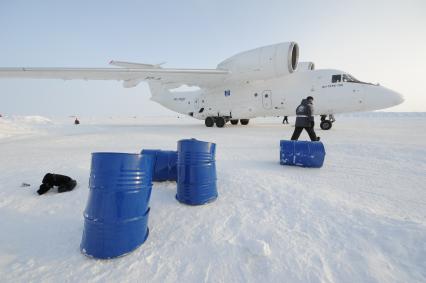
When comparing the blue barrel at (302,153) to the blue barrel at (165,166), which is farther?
the blue barrel at (302,153)

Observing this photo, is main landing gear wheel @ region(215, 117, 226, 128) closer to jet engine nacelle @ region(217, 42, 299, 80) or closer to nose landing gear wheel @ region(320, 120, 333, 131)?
jet engine nacelle @ region(217, 42, 299, 80)

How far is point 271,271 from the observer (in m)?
1.58

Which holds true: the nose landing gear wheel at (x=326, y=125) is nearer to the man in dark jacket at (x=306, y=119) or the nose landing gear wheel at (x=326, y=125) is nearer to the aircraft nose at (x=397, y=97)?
the aircraft nose at (x=397, y=97)

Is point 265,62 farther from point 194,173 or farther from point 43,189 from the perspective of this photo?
point 43,189

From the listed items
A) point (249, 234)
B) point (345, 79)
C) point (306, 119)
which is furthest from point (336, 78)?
point (249, 234)

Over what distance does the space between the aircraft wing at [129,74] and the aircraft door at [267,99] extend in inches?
94.3

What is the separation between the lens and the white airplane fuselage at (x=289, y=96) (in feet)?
33.6

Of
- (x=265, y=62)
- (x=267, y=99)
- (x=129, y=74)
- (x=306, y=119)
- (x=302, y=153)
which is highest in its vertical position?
(x=265, y=62)

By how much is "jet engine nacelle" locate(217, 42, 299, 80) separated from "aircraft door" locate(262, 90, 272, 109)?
39.5 inches

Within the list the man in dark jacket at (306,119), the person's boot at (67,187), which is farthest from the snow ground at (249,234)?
the man in dark jacket at (306,119)

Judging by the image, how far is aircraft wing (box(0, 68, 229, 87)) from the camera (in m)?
9.74

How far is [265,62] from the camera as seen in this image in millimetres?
11047

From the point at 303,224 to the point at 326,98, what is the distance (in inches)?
401

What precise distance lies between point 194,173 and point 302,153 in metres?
2.52
